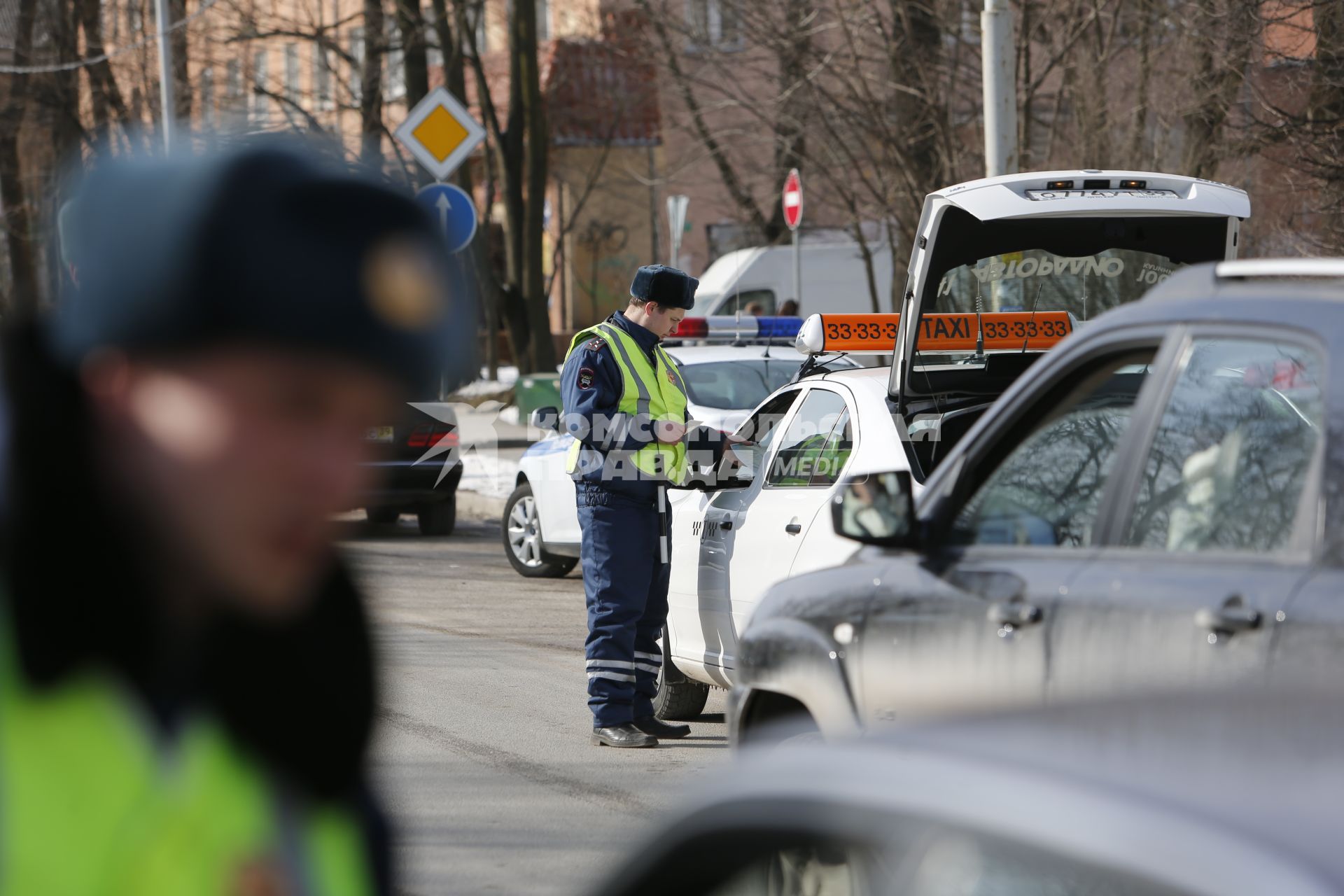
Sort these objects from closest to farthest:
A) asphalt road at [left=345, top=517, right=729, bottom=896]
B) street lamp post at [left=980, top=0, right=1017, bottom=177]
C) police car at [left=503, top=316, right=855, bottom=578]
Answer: asphalt road at [left=345, top=517, right=729, bottom=896], street lamp post at [left=980, top=0, right=1017, bottom=177], police car at [left=503, top=316, right=855, bottom=578]

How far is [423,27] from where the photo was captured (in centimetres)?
2552

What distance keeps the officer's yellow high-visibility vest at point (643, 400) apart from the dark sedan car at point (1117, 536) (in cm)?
307

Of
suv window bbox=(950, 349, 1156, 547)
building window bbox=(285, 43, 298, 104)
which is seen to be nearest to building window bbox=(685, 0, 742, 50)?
building window bbox=(285, 43, 298, 104)

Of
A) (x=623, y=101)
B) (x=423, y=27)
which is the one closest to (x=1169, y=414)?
(x=423, y=27)

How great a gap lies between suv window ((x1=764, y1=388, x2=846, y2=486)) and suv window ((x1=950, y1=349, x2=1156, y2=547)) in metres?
2.76

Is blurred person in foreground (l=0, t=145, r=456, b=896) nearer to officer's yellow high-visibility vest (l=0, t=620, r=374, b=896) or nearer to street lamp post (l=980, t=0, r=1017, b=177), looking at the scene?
officer's yellow high-visibility vest (l=0, t=620, r=374, b=896)

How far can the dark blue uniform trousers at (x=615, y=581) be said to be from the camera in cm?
715

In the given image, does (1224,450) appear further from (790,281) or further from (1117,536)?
(790,281)

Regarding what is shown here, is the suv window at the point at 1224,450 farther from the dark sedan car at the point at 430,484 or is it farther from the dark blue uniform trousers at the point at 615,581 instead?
the dark sedan car at the point at 430,484

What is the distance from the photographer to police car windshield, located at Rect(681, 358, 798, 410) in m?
13.4

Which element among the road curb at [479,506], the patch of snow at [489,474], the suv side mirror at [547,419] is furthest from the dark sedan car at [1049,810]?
the patch of snow at [489,474]

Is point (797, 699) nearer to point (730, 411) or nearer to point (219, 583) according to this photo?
point (219, 583)

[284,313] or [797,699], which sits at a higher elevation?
[284,313]

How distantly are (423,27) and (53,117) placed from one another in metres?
7.45
